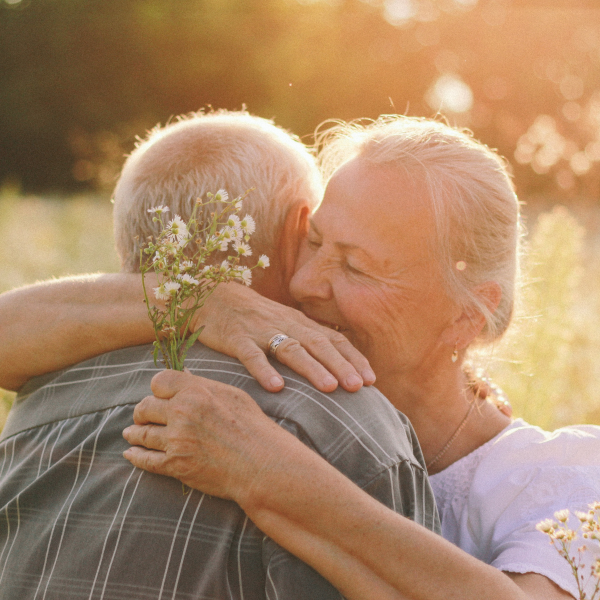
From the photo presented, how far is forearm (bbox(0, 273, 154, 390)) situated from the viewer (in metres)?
2.39

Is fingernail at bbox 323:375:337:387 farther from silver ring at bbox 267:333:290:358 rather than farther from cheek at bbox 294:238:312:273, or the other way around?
cheek at bbox 294:238:312:273

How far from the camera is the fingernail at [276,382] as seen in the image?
6.41 feet

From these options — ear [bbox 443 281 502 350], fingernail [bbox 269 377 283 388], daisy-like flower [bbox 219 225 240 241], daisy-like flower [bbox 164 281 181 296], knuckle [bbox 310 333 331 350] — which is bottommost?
ear [bbox 443 281 502 350]

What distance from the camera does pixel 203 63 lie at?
642 inches

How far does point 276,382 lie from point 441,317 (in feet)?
3.56

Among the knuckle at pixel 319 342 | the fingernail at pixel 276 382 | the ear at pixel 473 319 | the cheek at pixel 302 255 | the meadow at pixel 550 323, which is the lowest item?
the meadow at pixel 550 323

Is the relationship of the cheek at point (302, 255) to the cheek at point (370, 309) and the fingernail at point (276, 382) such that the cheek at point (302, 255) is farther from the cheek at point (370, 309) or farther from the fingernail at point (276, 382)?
the fingernail at point (276, 382)

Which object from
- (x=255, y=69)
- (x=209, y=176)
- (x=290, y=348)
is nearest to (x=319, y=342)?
(x=290, y=348)

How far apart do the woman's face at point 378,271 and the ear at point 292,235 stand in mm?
38

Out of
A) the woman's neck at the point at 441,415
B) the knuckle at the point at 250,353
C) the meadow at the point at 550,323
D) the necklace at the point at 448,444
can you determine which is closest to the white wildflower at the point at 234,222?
the knuckle at the point at 250,353

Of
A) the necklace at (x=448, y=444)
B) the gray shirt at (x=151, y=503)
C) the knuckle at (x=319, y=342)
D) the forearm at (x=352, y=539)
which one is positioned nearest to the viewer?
the forearm at (x=352, y=539)

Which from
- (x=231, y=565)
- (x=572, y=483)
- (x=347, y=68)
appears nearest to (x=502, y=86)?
(x=347, y=68)

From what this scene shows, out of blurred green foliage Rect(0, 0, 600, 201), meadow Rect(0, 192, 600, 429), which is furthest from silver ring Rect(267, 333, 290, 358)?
blurred green foliage Rect(0, 0, 600, 201)

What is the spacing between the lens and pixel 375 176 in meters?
2.69
